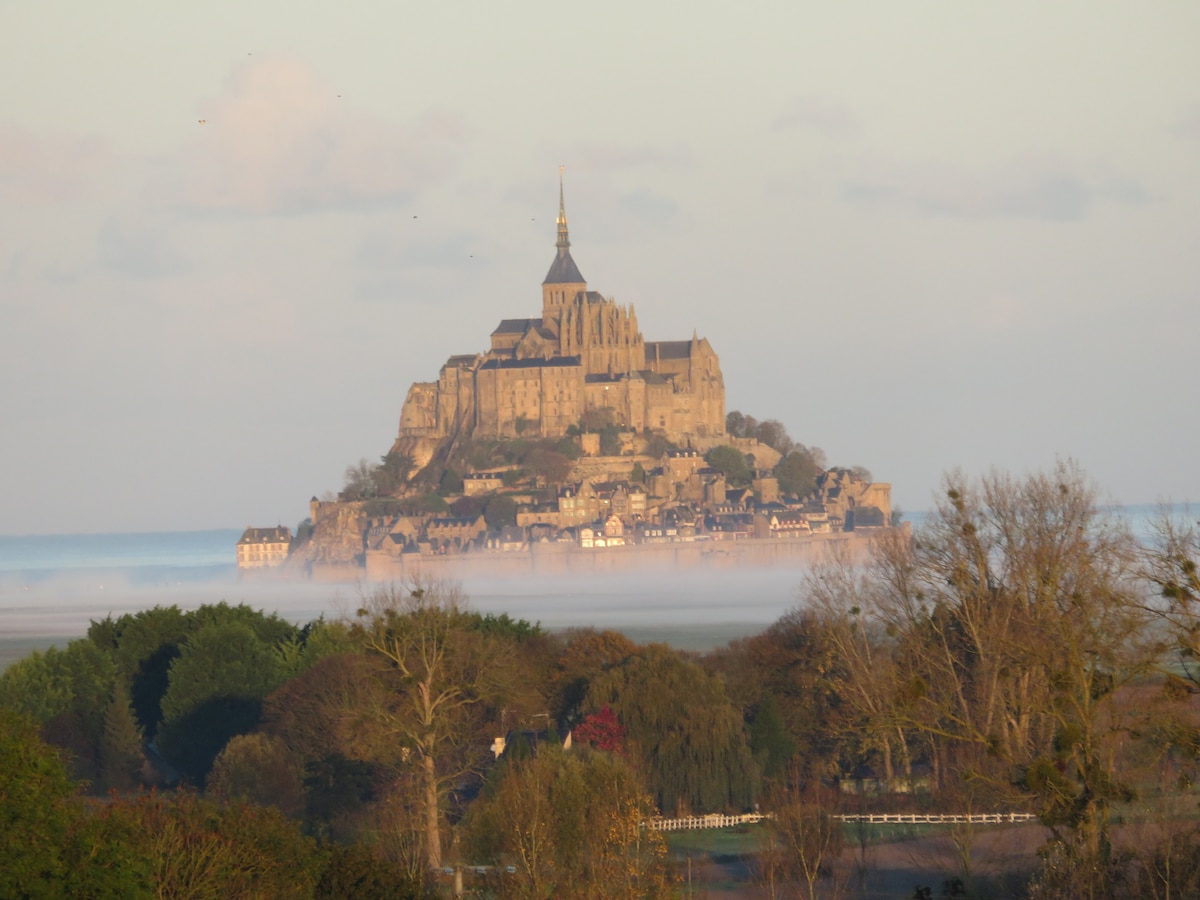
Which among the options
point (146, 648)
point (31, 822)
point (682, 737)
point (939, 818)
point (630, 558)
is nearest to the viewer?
point (31, 822)

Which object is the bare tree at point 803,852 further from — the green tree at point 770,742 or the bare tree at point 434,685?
the green tree at point 770,742

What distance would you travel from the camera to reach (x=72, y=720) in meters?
34.4

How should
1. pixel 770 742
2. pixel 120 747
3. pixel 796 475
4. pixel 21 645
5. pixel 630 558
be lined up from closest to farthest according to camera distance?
1. pixel 770 742
2. pixel 120 747
3. pixel 21 645
4. pixel 630 558
5. pixel 796 475

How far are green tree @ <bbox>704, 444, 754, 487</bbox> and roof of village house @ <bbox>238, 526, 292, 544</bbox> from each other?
3535 centimetres

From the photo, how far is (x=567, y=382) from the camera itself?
5044 inches

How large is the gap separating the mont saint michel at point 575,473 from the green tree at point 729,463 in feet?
0.49

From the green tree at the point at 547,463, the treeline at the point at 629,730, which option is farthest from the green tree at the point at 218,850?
the green tree at the point at 547,463

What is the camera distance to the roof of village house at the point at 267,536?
148 meters

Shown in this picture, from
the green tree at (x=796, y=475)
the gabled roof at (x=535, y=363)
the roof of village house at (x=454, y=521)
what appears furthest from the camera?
the green tree at (x=796, y=475)

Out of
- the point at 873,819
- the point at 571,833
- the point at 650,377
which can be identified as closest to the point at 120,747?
the point at 873,819

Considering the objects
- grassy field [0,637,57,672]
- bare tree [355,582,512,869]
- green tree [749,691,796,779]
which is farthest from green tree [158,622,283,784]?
grassy field [0,637,57,672]

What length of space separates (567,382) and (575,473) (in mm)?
7352

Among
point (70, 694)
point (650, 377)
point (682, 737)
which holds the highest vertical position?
point (650, 377)

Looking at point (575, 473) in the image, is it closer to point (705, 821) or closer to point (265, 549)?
point (265, 549)
